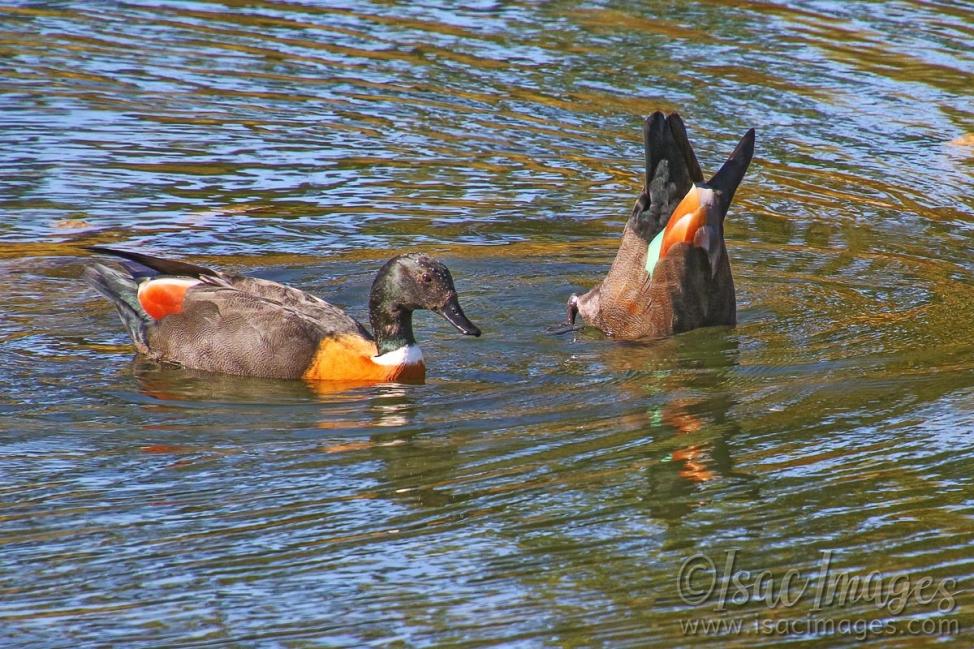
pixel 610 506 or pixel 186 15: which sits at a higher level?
pixel 186 15

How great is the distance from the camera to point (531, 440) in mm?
6980

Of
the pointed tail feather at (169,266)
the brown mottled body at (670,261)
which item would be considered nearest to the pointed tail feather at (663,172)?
the brown mottled body at (670,261)

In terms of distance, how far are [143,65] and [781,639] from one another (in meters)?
11.0

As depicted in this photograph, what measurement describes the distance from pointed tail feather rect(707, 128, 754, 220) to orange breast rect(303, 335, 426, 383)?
2.41 metres

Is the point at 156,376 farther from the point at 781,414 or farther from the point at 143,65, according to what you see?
the point at 143,65

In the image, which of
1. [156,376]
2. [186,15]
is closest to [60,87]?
[186,15]

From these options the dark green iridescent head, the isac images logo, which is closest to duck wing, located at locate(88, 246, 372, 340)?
the dark green iridescent head

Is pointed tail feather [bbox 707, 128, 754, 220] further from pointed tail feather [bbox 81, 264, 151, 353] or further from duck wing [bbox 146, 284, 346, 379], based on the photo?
pointed tail feather [bbox 81, 264, 151, 353]

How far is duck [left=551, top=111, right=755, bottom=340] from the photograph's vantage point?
9.18m

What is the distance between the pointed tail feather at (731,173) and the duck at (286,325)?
2.08 metres

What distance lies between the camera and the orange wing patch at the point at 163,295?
8.94 meters

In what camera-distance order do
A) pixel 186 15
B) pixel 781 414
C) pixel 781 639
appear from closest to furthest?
pixel 781 639 → pixel 781 414 → pixel 186 15

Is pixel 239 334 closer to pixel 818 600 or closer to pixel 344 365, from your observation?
pixel 344 365

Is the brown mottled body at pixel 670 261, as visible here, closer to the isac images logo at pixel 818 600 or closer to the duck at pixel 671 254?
the duck at pixel 671 254
